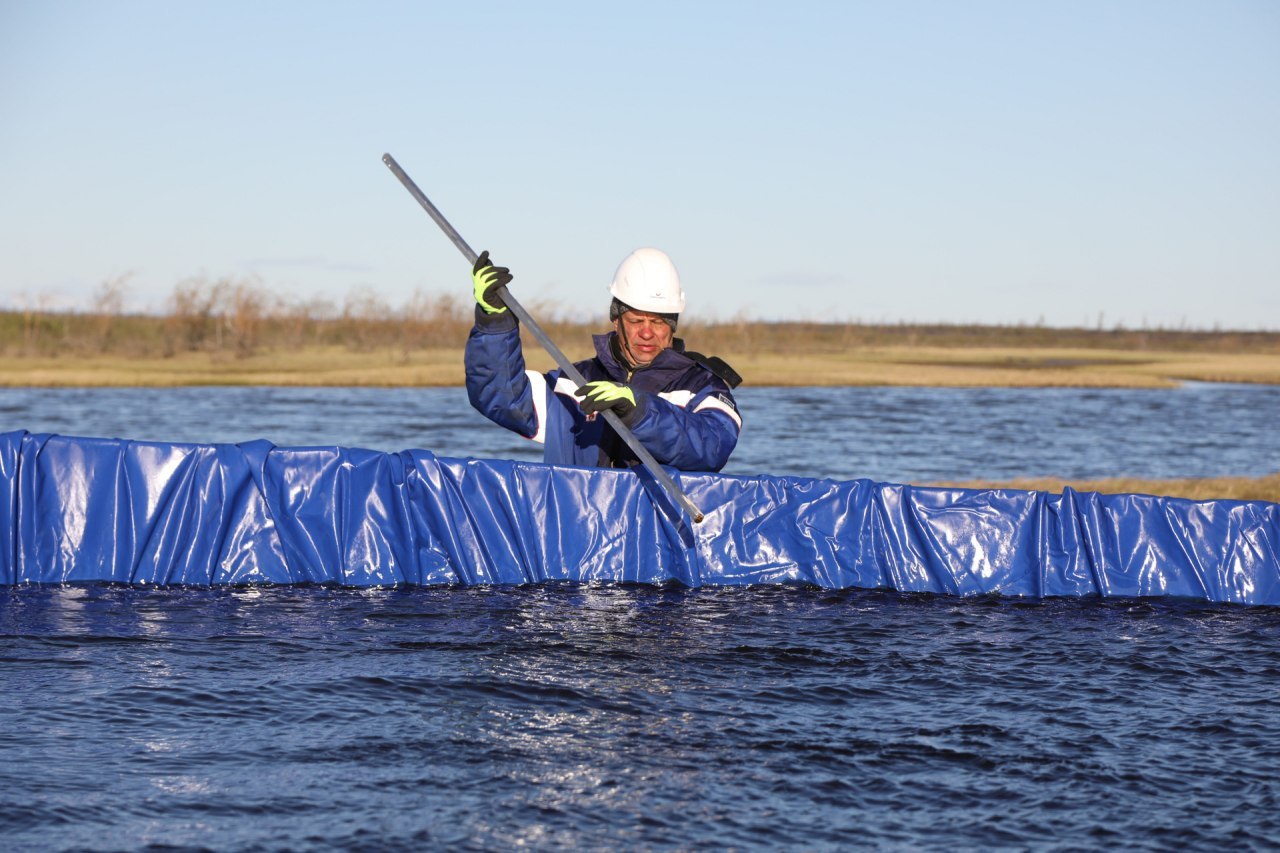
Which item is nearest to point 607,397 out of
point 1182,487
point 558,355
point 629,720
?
point 558,355

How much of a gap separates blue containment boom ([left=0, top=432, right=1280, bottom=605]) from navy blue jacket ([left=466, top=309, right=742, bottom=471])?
0.70 ft

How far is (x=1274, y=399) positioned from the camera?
36031 millimetres

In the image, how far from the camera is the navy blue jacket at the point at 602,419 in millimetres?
6609

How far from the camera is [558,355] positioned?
6660 mm

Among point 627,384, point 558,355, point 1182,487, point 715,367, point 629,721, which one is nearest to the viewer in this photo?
point 629,721

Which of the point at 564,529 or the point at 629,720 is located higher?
the point at 564,529

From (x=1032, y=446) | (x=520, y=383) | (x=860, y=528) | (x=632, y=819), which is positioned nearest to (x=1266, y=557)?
(x=860, y=528)

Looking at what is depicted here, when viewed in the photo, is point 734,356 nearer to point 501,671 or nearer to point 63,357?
point 63,357

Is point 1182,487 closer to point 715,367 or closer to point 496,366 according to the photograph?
point 715,367

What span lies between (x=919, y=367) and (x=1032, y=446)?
2757 centimetres

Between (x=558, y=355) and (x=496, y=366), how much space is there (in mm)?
274

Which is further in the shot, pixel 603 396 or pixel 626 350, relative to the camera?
pixel 626 350

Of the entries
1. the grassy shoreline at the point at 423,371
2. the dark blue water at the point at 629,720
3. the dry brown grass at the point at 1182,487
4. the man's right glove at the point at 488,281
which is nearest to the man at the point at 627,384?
the man's right glove at the point at 488,281

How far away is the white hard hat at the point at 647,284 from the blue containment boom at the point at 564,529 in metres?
0.81
